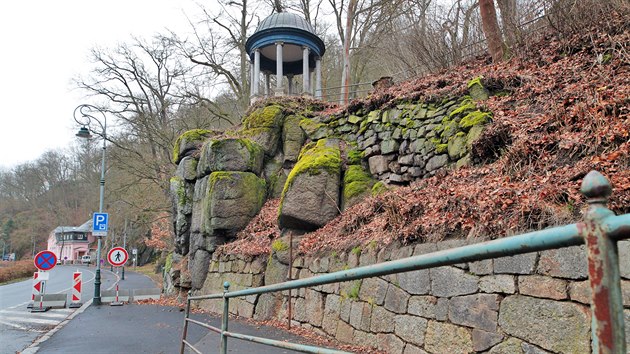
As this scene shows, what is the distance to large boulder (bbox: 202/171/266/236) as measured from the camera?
13.1 meters

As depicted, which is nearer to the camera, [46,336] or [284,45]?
[46,336]

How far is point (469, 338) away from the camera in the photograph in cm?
469

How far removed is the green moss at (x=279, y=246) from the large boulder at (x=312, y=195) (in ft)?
1.63

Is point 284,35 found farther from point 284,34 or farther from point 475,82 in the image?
point 475,82

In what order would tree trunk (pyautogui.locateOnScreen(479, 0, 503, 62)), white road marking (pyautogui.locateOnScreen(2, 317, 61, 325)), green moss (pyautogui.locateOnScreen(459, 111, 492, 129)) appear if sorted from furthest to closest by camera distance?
white road marking (pyautogui.locateOnScreen(2, 317, 61, 325))
tree trunk (pyautogui.locateOnScreen(479, 0, 503, 62))
green moss (pyautogui.locateOnScreen(459, 111, 492, 129))

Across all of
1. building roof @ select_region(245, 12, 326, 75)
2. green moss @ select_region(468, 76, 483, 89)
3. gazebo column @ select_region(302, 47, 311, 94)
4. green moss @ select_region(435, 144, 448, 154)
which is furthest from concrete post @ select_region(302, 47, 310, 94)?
green moss @ select_region(435, 144, 448, 154)

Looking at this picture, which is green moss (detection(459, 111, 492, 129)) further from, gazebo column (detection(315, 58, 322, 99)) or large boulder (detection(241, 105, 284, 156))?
gazebo column (detection(315, 58, 322, 99))

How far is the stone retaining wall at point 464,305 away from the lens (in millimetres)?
3807

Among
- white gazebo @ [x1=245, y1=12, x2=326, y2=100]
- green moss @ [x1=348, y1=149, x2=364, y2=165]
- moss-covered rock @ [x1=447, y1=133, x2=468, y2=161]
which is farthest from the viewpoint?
white gazebo @ [x1=245, y1=12, x2=326, y2=100]

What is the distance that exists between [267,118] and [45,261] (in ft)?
27.6

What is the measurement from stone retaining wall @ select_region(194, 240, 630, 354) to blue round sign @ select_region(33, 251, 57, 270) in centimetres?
933

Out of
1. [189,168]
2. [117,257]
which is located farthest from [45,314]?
[189,168]

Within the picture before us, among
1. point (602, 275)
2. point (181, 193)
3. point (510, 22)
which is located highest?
point (510, 22)

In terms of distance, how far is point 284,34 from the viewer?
18922 millimetres
